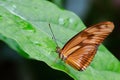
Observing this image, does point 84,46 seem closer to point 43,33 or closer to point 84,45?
point 84,45

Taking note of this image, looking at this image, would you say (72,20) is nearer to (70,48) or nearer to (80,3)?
(70,48)

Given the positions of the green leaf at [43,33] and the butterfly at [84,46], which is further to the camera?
the butterfly at [84,46]

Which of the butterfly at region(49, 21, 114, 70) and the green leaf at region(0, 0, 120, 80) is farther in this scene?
the butterfly at region(49, 21, 114, 70)
